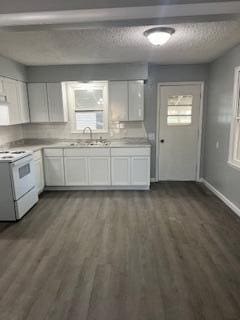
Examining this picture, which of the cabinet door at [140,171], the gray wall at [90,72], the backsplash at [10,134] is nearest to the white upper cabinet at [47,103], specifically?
the gray wall at [90,72]

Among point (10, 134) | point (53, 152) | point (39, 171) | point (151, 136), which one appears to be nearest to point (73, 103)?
point (53, 152)

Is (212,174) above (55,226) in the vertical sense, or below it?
above

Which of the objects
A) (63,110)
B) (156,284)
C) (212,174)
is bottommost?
(156,284)

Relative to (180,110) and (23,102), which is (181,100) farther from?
(23,102)

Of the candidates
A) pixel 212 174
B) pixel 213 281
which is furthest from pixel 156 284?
pixel 212 174

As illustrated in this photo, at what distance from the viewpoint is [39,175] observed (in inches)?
173

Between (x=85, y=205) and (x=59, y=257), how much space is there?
1.45 meters

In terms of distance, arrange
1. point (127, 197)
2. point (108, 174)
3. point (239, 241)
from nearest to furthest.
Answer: point (239, 241)
point (127, 197)
point (108, 174)

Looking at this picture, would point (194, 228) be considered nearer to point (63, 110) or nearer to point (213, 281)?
point (213, 281)

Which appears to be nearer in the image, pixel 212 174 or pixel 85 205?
pixel 85 205

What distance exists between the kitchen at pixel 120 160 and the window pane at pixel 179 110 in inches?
0.8

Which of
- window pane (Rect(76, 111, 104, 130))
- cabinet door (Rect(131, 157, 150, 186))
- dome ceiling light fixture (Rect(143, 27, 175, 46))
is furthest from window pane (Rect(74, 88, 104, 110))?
dome ceiling light fixture (Rect(143, 27, 175, 46))

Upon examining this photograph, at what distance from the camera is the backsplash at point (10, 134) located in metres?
4.32

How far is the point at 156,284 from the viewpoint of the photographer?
212 cm
